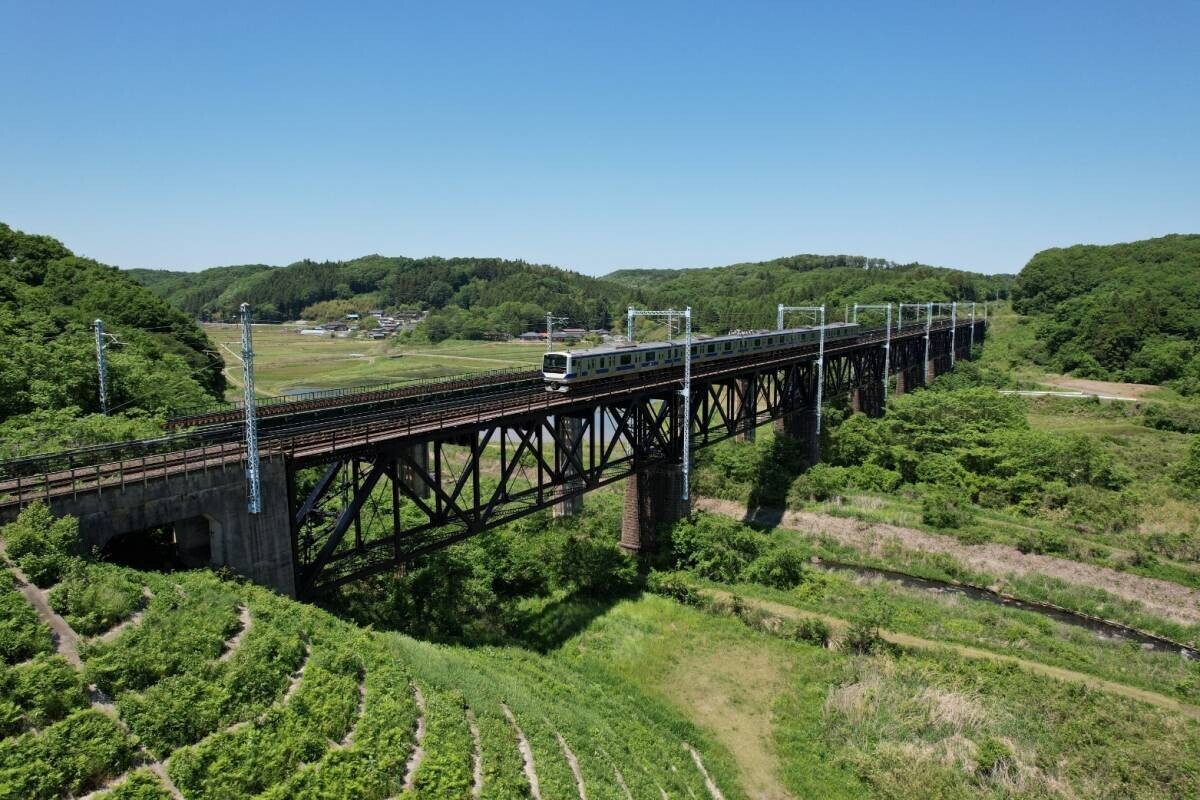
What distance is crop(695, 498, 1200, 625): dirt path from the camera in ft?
115

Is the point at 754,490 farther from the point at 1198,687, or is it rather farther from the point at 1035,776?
the point at 1035,776

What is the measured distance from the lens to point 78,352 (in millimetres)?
37875

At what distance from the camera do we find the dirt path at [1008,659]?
25.4 m

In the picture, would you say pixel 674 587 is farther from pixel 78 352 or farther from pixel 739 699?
pixel 78 352

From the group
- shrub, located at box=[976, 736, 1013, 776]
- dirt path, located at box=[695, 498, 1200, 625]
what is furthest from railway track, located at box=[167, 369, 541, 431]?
shrub, located at box=[976, 736, 1013, 776]

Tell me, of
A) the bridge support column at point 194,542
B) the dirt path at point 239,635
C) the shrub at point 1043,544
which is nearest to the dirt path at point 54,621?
the dirt path at point 239,635

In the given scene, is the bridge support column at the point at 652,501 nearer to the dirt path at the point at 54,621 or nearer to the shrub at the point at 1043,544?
the shrub at the point at 1043,544

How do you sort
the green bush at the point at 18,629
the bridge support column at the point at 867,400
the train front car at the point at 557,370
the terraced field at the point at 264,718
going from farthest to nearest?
the bridge support column at the point at 867,400, the train front car at the point at 557,370, the green bush at the point at 18,629, the terraced field at the point at 264,718

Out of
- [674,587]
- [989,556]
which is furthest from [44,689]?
[989,556]

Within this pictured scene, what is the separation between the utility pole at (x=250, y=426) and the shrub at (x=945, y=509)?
40.5m

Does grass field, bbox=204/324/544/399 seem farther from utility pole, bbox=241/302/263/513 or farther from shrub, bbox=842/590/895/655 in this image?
shrub, bbox=842/590/895/655

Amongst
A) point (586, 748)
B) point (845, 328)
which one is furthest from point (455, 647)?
point (845, 328)

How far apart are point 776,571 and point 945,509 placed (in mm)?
16640

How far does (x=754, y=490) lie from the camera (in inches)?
2104
